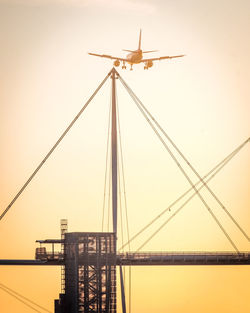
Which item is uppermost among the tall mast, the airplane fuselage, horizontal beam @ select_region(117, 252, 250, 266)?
the airplane fuselage

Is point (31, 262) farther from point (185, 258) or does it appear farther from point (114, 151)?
point (185, 258)

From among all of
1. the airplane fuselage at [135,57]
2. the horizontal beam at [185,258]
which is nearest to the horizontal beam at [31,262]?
the horizontal beam at [185,258]

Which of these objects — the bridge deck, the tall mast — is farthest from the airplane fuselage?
the bridge deck

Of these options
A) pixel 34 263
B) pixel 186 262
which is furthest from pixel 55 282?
pixel 186 262

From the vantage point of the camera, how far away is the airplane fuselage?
132m

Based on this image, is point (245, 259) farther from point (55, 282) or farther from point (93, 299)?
point (55, 282)

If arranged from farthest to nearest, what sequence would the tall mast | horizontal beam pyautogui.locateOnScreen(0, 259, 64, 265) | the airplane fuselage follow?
the airplane fuselage
the tall mast
horizontal beam pyautogui.locateOnScreen(0, 259, 64, 265)

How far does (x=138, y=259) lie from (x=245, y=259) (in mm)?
12049

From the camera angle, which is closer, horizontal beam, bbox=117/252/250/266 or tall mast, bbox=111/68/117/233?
horizontal beam, bbox=117/252/250/266

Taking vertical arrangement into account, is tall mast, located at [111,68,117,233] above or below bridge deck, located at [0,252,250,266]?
above

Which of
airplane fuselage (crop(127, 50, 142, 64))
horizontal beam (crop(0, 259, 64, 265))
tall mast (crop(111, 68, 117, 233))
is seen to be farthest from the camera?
→ airplane fuselage (crop(127, 50, 142, 64))

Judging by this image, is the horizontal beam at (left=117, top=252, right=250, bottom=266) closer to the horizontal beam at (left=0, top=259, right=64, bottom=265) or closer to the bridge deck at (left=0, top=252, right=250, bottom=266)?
the bridge deck at (left=0, top=252, right=250, bottom=266)

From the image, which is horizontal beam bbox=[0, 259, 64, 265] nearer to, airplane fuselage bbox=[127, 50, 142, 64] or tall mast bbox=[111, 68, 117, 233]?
tall mast bbox=[111, 68, 117, 233]

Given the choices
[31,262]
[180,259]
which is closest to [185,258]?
[180,259]
